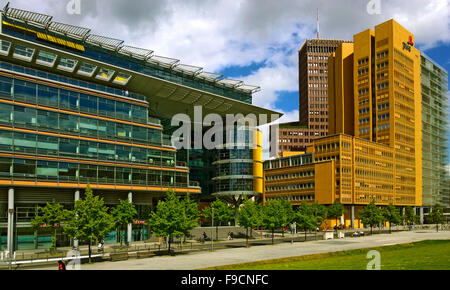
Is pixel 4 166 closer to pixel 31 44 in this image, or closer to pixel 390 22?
pixel 31 44

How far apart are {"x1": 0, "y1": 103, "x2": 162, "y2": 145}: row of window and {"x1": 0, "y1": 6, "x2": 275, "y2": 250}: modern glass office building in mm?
140

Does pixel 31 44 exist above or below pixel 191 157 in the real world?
above

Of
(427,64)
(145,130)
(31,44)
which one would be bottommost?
(145,130)

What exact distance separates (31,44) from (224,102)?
38820mm

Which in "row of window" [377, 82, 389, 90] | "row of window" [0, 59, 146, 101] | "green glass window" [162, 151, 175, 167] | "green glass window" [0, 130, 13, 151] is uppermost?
"row of window" [377, 82, 389, 90]

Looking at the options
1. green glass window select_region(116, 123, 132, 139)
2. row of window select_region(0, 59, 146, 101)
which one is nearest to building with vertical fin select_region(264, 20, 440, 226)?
row of window select_region(0, 59, 146, 101)

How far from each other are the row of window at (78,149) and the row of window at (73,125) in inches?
55.0

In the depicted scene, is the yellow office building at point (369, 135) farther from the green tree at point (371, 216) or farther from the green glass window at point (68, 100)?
the green glass window at point (68, 100)

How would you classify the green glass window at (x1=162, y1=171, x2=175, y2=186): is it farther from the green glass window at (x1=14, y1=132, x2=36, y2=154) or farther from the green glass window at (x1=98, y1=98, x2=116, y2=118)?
the green glass window at (x1=14, y1=132, x2=36, y2=154)

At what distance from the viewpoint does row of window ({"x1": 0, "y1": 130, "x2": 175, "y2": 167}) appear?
58906mm

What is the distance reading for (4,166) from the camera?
189ft

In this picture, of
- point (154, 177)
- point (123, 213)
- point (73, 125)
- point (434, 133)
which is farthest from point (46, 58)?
point (434, 133)
